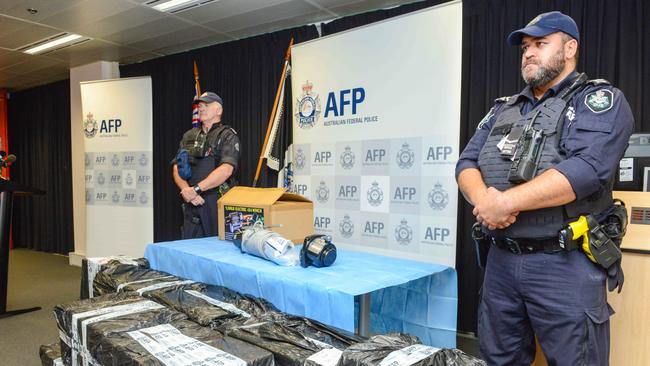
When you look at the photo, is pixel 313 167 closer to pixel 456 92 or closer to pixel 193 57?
pixel 456 92

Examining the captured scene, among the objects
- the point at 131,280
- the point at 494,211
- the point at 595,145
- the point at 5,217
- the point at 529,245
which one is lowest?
the point at 131,280

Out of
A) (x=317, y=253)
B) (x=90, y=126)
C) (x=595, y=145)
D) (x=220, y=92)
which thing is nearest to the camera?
Result: (x=595, y=145)

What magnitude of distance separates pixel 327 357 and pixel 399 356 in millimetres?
175

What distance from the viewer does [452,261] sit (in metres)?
2.40

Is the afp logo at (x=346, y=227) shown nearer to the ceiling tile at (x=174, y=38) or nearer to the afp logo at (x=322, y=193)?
the afp logo at (x=322, y=193)

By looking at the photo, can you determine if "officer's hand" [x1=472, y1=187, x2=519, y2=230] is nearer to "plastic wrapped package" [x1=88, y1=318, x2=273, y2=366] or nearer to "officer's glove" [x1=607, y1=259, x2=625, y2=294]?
"officer's glove" [x1=607, y1=259, x2=625, y2=294]

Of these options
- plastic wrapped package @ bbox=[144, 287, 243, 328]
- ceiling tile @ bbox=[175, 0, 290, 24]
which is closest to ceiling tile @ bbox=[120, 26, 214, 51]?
ceiling tile @ bbox=[175, 0, 290, 24]

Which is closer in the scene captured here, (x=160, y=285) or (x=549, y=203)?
Answer: (x=549, y=203)

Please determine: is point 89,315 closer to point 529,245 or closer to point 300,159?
point 529,245

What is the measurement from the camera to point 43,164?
661 centimetres

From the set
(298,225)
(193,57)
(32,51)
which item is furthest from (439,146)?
(32,51)

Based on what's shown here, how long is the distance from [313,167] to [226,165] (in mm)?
628

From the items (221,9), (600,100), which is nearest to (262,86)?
(221,9)

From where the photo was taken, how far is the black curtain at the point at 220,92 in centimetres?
407
